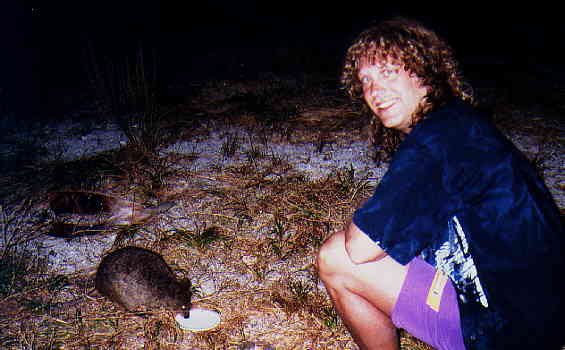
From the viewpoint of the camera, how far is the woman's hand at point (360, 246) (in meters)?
1.37

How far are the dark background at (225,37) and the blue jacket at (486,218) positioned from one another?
5.42 m

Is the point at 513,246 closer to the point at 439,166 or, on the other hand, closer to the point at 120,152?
the point at 439,166

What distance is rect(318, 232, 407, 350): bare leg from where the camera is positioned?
1670mm

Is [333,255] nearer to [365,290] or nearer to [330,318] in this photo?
[365,290]

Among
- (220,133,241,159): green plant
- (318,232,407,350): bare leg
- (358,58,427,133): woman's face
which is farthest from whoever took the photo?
(220,133,241,159): green plant

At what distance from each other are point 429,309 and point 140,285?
169 centimetres

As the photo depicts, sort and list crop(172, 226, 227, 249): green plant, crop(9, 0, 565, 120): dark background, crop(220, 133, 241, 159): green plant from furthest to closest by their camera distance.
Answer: crop(9, 0, 565, 120): dark background < crop(220, 133, 241, 159): green plant < crop(172, 226, 227, 249): green plant

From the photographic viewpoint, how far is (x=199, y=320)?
236cm

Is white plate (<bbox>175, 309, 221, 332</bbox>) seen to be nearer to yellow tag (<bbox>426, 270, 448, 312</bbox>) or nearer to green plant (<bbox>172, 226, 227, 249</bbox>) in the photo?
green plant (<bbox>172, 226, 227, 249</bbox>)

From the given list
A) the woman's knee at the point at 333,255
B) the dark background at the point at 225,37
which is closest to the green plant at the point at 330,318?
the woman's knee at the point at 333,255

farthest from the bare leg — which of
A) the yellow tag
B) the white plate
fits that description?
the white plate

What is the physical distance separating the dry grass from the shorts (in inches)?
26.3

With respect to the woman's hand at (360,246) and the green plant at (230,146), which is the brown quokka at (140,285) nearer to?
the woman's hand at (360,246)

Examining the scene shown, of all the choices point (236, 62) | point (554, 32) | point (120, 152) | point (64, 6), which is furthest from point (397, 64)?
point (64, 6)
